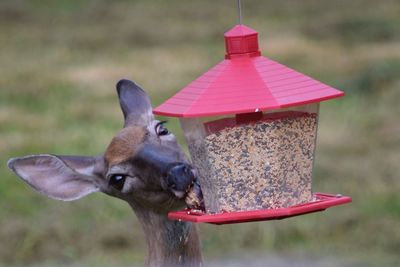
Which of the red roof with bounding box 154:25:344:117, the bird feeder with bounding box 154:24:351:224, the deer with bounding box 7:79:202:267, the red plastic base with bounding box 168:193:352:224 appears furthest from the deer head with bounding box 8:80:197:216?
the red roof with bounding box 154:25:344:117

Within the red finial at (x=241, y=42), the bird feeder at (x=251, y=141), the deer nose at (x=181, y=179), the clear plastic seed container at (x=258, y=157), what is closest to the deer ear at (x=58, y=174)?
the deer nose at (x=181, y=179)

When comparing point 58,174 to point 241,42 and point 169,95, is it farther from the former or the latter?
point 169,95

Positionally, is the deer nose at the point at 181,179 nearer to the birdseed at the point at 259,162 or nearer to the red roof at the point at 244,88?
the birdseed at the point at 259,162

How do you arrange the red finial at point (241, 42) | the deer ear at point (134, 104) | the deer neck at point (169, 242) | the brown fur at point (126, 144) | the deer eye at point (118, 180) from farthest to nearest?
the deer ear at point (134, 104) → the deer neck at point (169, 242) → the deer eye at point (118, 180) → the brown fur at point (126, 144) → the red finial at point (241, 42)

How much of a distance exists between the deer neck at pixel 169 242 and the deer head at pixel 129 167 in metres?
0.11

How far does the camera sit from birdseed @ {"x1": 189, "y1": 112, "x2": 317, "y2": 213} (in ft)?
20.5

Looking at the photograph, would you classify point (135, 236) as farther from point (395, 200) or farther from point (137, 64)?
point (137, 64)

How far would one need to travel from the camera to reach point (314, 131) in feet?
21.0

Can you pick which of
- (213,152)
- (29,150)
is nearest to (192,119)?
(213,152)

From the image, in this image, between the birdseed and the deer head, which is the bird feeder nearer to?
the birdseed

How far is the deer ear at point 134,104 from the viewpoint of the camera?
7.84 metres

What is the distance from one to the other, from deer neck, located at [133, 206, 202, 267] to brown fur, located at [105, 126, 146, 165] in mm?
377

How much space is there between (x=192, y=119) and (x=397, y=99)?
1012 centimetres

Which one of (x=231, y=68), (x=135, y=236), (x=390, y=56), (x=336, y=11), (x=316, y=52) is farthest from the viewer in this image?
(x=336, y=11)
